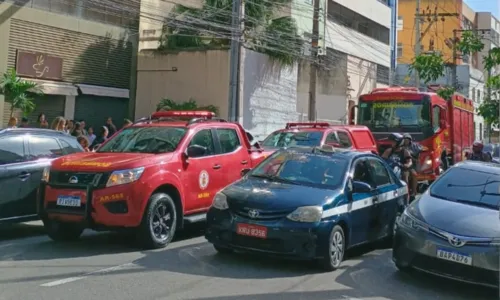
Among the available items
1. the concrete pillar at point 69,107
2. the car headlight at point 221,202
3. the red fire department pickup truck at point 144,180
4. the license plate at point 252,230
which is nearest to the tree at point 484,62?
the red fire department pickup truck at point 144,180

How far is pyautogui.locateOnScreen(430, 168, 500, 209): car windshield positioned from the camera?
726 cm

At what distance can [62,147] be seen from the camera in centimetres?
991

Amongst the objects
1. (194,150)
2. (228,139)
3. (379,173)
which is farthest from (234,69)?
(379,173)

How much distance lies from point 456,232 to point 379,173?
8.55ft

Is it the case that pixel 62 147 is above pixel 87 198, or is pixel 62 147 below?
above

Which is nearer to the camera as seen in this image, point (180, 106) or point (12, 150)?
point (12, 150)

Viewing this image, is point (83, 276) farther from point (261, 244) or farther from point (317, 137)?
point (317, 137)

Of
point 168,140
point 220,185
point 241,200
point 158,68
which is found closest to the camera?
point 241,200

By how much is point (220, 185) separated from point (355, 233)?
Result: 8.69 ft

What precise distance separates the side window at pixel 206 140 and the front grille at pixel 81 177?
1835 millimetres

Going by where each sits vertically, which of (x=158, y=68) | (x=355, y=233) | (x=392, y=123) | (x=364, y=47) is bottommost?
(x=355, y=233)

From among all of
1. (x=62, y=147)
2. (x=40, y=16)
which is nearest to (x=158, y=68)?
(x=40, y=16)

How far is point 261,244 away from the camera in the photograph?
7191 millimetres

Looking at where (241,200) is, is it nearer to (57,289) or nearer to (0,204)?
(57,289)
